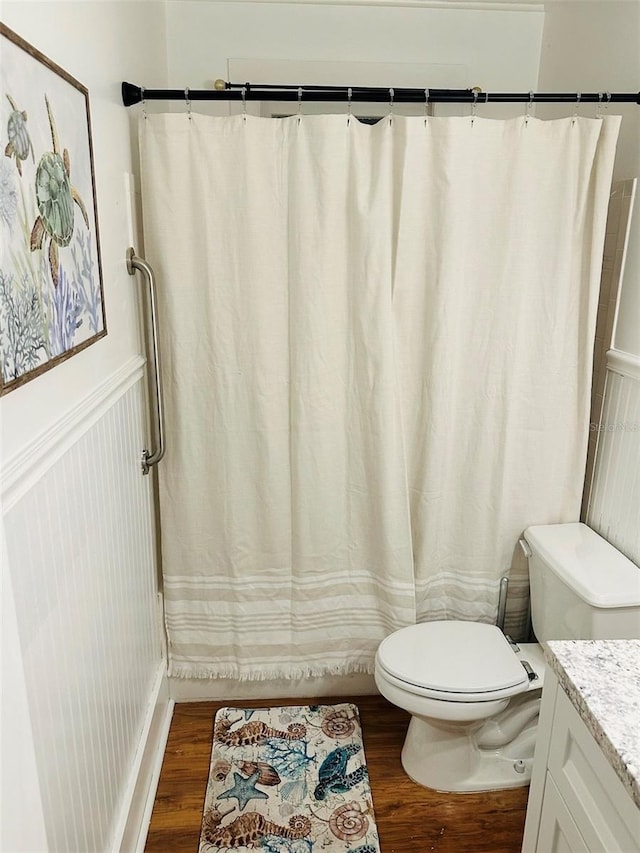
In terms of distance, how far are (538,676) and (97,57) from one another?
193 cm

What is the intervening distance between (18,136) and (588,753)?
1.26 m

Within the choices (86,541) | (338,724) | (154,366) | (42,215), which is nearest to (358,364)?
(154,366)

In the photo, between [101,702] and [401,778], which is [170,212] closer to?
[101,702]

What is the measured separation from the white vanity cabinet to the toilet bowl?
0.47 m

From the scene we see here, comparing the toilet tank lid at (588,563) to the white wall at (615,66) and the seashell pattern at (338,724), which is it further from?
the seashell pattern at (338,724)

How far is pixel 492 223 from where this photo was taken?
73.1 inches

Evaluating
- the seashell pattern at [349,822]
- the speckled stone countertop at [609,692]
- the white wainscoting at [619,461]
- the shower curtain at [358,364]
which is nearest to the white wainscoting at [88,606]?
the shower curtain at [358,364]

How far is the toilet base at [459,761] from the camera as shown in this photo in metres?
1.88

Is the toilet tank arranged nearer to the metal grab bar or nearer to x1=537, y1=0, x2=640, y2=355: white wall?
x1=537, y1=0, x2=640, y2=355: white wall

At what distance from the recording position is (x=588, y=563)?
5.95 ft

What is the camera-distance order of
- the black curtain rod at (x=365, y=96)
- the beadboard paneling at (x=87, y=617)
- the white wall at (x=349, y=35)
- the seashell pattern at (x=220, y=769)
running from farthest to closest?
1. the white wall at (x=349, y=35)
2. the seashell pattern at (x=220, y=769)
3. the black curtain rod at (x=365, y=96)
4. the beadboard paneling at (x=87, y=617)

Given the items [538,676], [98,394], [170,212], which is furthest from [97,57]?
[538,676]

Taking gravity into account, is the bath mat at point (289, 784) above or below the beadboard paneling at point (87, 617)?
below

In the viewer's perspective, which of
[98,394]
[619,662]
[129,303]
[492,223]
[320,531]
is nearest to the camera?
[619,662]
